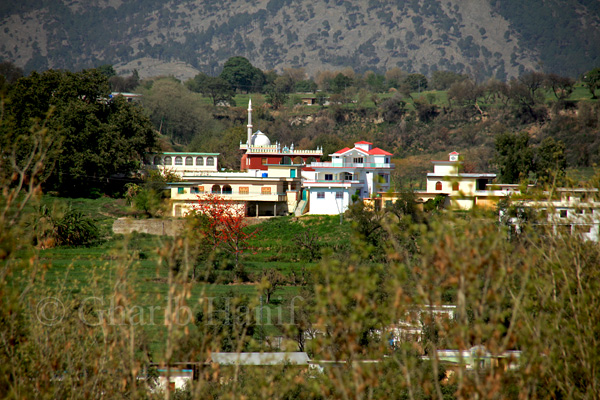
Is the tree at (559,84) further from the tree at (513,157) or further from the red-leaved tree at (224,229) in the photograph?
the red-leaved tree at (224,229)

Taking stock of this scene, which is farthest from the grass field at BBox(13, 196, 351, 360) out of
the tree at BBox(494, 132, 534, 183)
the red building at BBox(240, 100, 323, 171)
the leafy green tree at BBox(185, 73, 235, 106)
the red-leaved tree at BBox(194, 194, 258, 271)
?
the leafy green tree at BBox(185, 73, 235, 106)

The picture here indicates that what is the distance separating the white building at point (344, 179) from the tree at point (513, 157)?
385 inches

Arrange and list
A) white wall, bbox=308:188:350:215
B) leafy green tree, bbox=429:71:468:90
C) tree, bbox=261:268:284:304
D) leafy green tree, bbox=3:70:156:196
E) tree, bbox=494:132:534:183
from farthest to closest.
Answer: leafy green tree, bbox=429:71:468:90, tree, bbox=494:132:534:183, leafy green tree, bbox=3:70:156:196, white wall, bbox=308:188:350:215, tree, bbox=261:268:284:304

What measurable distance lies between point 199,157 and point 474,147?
39428 millimetres

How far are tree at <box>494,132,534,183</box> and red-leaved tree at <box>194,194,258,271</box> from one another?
22895mm

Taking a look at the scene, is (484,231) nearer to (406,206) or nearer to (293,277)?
(293,277)

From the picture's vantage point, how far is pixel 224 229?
4016 centimetres

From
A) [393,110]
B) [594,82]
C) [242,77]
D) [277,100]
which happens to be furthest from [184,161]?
[242,77]

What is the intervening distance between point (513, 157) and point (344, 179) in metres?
14.5

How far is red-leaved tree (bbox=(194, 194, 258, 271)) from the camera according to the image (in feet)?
126

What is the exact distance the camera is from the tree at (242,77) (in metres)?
139

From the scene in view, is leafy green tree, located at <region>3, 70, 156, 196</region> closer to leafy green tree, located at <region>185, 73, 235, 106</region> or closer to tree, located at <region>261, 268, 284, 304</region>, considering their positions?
tree, located at <region>261, 268, 284, 304</region>

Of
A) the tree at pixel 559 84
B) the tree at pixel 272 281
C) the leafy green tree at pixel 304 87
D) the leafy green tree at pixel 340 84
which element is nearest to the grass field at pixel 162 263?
the tree at pixel 272 281

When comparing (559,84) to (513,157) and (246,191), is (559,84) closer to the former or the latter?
(513,157)
